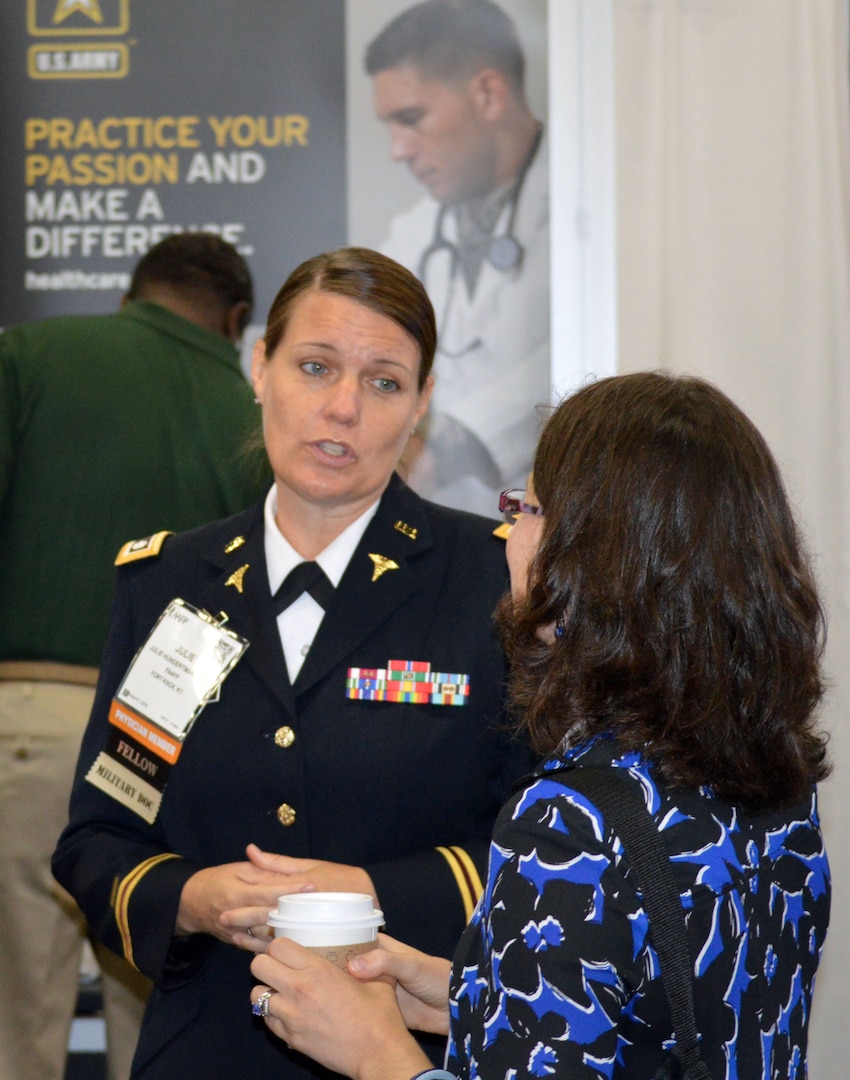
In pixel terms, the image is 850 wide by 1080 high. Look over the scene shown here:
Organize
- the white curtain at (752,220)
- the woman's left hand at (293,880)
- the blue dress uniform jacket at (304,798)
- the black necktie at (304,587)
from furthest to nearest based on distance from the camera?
the white curtain at (752,220), the black necktie at (304,587), the blue dress uniform jacket at (304,798), the woman's left hand at (293,880)

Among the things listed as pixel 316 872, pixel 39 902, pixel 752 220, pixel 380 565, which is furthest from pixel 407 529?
pixel 39 902

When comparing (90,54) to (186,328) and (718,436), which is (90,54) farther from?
(718,436)

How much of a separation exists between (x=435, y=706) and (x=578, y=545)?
62 centimetres

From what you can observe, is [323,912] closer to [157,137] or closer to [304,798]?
[304,798]

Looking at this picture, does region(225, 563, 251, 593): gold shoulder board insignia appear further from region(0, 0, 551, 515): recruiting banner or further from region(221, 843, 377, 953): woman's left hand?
region(0, 0, 551, 515): recruiting banner

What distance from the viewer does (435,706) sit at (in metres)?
1.62

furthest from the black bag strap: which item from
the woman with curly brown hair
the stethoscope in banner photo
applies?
the stethoscope in banner photo

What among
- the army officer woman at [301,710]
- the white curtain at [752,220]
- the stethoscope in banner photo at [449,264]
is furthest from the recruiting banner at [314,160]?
the army officer woman at [301,710]

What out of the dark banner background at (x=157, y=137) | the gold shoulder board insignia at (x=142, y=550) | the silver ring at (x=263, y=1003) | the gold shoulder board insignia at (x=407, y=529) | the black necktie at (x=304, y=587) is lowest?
the silver ring at (x=263, y=1003)

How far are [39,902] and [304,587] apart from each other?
1.49 meters

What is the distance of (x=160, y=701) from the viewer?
165 centimetres

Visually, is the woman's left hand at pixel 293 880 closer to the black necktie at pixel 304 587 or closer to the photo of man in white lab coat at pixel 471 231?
the black necktie at pixel 304 587

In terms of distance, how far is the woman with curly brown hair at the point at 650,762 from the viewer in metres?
0.94

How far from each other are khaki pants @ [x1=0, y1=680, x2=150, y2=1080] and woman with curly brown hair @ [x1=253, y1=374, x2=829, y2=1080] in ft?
5.81
